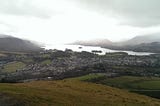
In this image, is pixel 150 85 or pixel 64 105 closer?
pixel 64 105

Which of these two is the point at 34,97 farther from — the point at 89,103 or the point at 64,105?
the point at 89,103

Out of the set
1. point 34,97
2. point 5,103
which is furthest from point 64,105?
point 5,103

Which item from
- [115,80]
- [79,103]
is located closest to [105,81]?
[115,80]

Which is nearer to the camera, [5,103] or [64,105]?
[5,103]

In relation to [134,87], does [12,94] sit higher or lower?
higher

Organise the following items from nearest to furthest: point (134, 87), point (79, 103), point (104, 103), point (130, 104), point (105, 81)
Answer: point (79, 103)
point (104, 103)
point (130, 104)
point (134, 87)
point (105, 81)

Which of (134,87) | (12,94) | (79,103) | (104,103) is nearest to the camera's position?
(12,94)

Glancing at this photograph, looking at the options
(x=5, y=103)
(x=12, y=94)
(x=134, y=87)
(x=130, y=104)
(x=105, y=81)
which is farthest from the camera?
(x=105, y=81)

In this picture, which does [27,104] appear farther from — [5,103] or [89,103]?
[89,103]

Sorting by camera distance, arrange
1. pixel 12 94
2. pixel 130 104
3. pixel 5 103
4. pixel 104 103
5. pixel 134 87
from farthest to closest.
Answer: pixel 134 87, pixel 130 104, pixel 104 103, pixel 12 94, pixel 5 103
